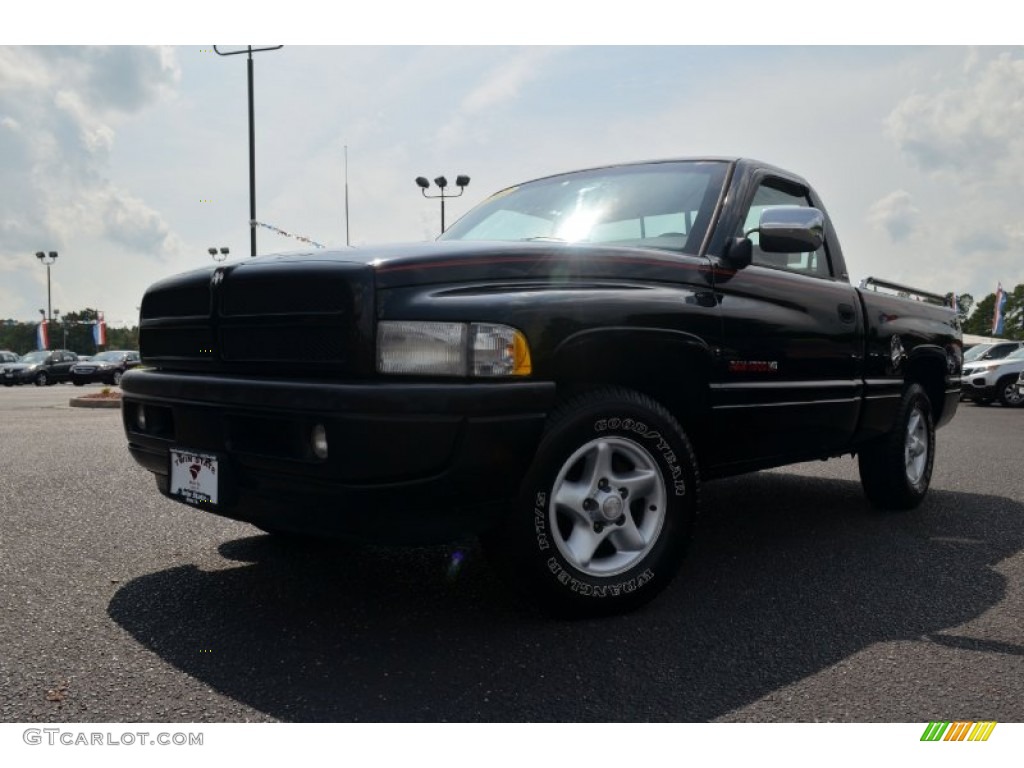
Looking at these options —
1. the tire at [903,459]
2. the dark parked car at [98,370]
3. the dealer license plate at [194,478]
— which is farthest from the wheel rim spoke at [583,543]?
the dark parked car at [98,370]

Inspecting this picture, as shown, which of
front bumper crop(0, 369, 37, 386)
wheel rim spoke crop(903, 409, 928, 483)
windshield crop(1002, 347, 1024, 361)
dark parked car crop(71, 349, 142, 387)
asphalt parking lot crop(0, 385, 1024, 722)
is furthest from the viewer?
front bumper crop(0, 369, 37, 386)

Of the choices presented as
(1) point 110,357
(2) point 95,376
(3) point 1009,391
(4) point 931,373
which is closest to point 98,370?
(2) point 95,376

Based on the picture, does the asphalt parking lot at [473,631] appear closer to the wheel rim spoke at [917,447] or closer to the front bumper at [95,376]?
the wheel rim spoke at [917,447]

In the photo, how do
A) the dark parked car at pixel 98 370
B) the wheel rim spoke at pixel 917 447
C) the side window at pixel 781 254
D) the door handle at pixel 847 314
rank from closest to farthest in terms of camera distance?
the side window at pixel 781 254 < the door handle at pixel 847 314 < the wheel rim spoke at pixel 917 447 < the dark parked car at pixel 98 370

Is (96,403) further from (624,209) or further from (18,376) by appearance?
(18,376)

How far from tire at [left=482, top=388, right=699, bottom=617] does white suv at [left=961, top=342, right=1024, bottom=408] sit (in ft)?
54.7

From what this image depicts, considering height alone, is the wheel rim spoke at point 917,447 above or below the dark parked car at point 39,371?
above

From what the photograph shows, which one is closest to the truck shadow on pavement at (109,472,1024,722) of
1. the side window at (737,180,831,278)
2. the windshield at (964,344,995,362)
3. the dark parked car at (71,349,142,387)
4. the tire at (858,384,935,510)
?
the tire at (858,384,935,510)

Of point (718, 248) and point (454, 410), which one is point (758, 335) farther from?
point (454, 410)

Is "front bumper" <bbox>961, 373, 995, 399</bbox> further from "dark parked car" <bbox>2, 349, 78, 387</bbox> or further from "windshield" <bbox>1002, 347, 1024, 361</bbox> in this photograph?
"dark parked car" <bbox>2, 349, 78, 387</bbox>

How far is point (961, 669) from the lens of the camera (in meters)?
2.49

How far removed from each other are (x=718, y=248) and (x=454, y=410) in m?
1.60

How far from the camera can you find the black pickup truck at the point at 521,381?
8.20 feet

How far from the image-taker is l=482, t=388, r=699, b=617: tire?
2.67m
